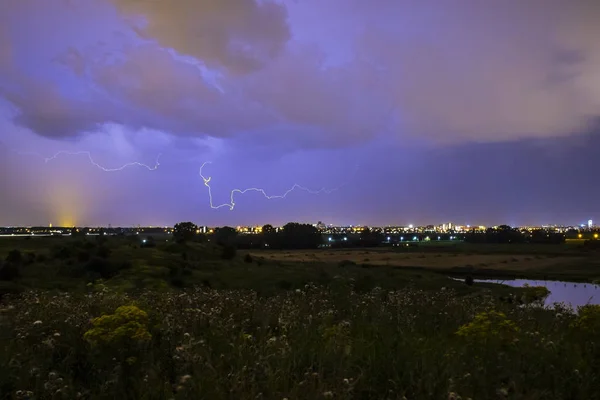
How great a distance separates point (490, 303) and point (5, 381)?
7.69 metres

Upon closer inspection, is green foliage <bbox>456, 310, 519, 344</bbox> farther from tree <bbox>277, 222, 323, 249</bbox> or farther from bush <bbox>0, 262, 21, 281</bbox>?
tree <bbox>277, 222, 323, 249</bbox>

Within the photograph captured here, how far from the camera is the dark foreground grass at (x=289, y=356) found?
4.26 meters

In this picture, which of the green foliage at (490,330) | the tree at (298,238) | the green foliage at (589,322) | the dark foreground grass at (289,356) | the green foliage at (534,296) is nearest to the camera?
the dark foreground grass at (289,356)

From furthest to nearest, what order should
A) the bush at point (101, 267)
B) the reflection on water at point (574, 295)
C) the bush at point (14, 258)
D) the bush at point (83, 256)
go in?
1. the bush at point (83, 256)
2. the bush at point (101, 267)
3. the bush at point (14, 258)
4. the reflection on water at point (574, 295)

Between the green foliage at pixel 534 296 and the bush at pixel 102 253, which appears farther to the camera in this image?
the bush at pixel 102 253

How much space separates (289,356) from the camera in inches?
196

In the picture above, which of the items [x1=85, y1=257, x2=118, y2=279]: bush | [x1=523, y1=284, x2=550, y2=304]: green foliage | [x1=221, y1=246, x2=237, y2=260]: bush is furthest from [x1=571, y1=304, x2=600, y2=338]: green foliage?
[x1=221, y1=246, x2=237, y2=260]: bush

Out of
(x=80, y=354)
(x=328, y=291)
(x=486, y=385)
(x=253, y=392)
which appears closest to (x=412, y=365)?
(x=486, y=385)

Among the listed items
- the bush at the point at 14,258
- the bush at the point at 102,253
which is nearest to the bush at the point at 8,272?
the bush at the point at 14,258

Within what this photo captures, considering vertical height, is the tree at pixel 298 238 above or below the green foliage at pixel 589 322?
below

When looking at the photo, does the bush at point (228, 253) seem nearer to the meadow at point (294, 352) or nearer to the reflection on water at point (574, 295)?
the reflection on water at point (574, 295)

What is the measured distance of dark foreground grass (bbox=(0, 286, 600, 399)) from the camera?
426 cm

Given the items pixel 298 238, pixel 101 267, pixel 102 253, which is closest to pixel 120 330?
pixel 101 267

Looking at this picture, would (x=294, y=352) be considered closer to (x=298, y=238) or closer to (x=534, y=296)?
(x=534, y=296)
